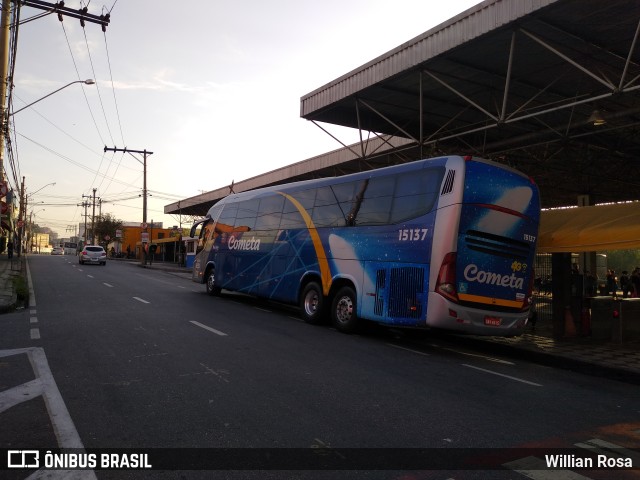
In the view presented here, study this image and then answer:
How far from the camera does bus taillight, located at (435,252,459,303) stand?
838 centimetres

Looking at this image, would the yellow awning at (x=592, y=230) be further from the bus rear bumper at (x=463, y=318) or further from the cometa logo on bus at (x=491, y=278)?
the bus rear bumper at (x=463, y=318)

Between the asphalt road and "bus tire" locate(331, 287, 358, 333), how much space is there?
518mm

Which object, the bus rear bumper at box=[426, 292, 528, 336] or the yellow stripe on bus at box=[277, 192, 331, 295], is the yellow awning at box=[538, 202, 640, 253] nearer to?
the bus rear bumper at box=[426, 292, 528, 336]

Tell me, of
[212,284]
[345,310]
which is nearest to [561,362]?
[345,310]

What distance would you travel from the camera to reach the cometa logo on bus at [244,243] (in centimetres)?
1466

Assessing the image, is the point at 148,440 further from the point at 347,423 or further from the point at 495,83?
the point at 495,83

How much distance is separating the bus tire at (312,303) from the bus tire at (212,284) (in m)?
6.00

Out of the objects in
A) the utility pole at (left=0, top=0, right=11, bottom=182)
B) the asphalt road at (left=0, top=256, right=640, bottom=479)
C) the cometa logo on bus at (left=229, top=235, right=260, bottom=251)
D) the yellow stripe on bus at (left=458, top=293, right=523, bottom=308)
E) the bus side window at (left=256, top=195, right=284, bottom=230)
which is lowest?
the asphalt road at (left=0, top=256, right=640, bottom=479)

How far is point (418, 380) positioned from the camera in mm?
6570

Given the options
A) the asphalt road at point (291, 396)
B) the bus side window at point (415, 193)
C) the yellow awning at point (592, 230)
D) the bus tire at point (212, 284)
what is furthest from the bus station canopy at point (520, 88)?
the bus tire at point (212, 284)

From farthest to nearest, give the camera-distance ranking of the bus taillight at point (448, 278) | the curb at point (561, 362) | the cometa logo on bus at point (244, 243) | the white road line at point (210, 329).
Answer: the cometa logo on bus at point (244, 243) < the white road line at point (210, 329) < the bus taillight at point (448, 278) < the curb at point (561, 362)

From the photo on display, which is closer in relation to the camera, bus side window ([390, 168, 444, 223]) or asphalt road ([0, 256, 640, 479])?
asphalt road ([0, 256, 640, 479])

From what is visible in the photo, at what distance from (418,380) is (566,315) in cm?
655

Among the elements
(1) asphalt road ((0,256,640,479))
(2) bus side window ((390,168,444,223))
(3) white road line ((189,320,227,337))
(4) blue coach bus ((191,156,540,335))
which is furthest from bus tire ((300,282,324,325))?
(2) bus side window ((390,168,444,223))
